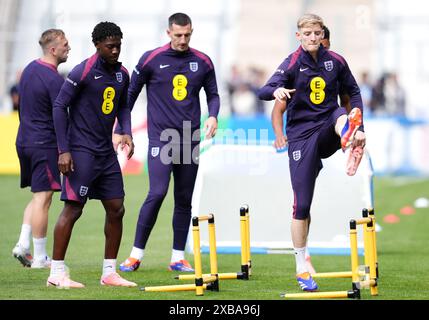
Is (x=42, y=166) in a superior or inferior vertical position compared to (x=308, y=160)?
superior

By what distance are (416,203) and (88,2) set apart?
17258 millimetres

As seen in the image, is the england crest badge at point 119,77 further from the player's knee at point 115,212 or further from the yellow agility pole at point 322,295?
the yellow agility pole at point 322,295

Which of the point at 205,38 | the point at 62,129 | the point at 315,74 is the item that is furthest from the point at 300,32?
the point at 205,38

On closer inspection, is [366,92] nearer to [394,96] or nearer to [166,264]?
[394,96]

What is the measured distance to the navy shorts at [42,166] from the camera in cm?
1097

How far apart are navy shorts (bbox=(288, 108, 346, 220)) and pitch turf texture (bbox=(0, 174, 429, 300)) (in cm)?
76

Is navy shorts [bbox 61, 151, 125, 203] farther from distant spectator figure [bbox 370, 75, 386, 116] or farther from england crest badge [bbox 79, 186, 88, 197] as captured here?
distant spectator figure [bbox 370, 75, 386, 116]

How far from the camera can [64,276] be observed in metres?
9.20

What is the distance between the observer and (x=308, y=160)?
9312mm

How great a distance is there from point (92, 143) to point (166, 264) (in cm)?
252

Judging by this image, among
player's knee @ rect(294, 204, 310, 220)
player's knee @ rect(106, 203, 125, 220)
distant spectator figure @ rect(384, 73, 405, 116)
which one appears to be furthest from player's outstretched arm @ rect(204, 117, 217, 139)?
distant spectator figure @ rect(384, 73, 405, 116)

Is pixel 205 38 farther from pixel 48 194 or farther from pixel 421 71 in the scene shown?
pixel 48 194

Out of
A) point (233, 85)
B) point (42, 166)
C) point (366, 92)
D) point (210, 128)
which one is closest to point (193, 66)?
point (210, 128)

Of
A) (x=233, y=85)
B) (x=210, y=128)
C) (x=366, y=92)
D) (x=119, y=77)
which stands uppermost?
(x=233, y=85)
